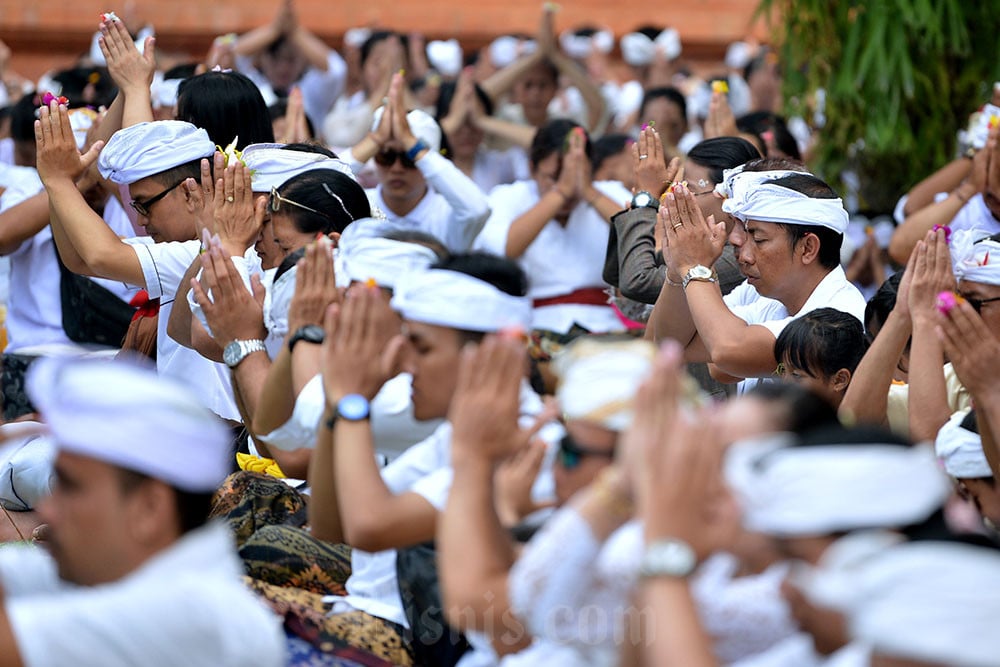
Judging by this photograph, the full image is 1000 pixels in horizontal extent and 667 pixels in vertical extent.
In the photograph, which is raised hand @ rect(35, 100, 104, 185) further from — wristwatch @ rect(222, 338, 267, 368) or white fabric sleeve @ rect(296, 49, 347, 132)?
white fabric sleeve @ rect(296, 49, 347, 132)

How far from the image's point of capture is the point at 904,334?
14.0 feet

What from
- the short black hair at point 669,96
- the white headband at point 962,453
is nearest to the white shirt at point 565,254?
the short black hair at point 669,96

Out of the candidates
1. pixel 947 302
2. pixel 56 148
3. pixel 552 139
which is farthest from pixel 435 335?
pixel 552 139

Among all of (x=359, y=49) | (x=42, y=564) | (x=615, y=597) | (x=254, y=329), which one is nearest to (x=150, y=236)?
(x=254, y=329)

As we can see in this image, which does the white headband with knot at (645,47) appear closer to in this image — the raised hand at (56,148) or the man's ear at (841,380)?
the raised hand at (56,148)

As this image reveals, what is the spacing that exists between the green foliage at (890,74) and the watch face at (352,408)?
4.72 m

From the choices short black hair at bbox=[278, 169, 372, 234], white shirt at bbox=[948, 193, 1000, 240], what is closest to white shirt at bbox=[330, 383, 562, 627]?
short black hair at bbox=[278, 169, 372, 234]

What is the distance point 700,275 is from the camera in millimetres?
4781

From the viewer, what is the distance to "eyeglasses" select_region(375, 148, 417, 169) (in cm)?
707

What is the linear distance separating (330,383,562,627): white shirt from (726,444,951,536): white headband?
2.27ft

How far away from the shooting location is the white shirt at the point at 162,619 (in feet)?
8.45

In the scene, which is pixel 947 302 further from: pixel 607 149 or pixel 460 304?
pixel 607 149

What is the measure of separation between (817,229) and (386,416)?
1.84m

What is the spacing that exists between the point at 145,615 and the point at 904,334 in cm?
249
